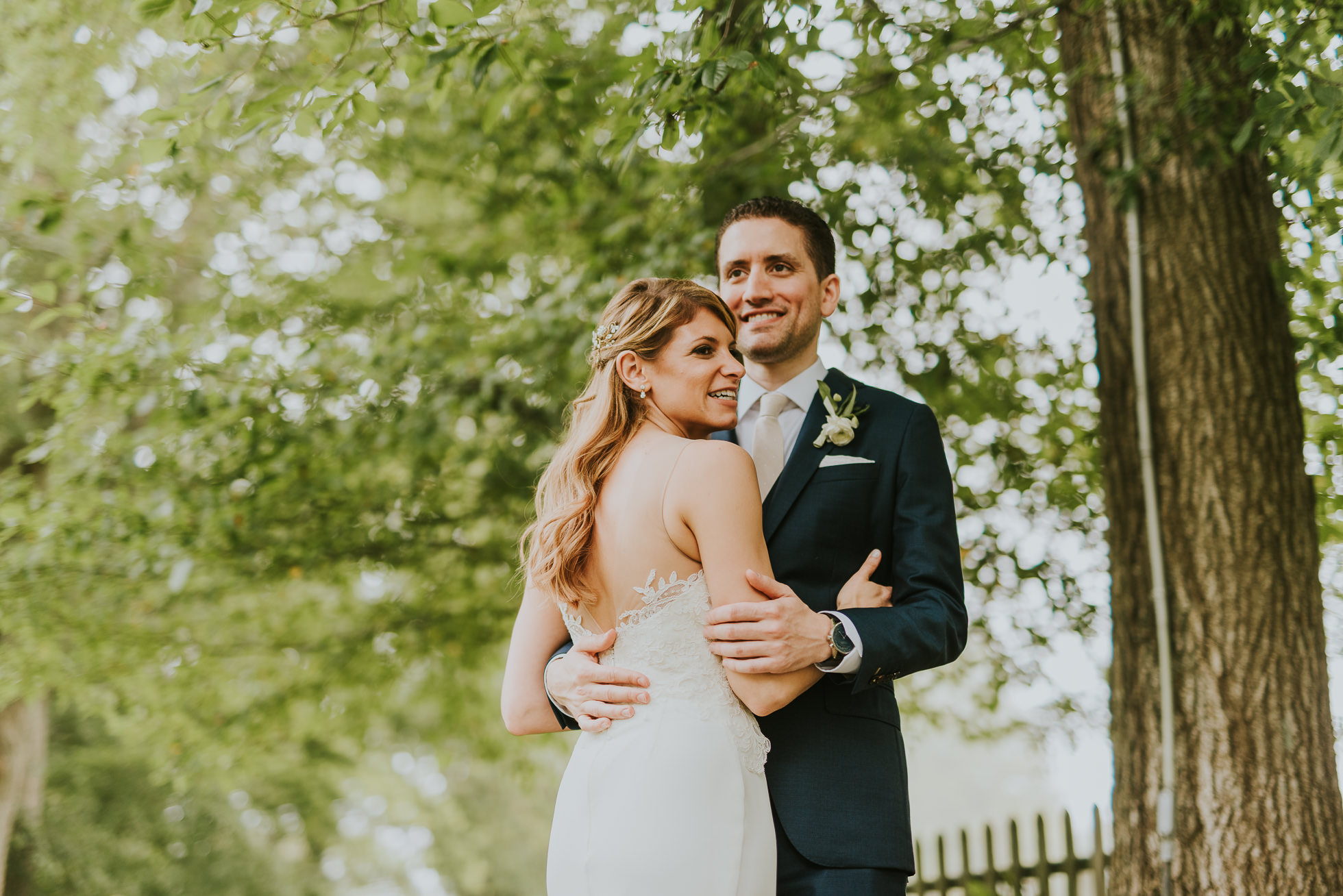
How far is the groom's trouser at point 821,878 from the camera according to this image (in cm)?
235

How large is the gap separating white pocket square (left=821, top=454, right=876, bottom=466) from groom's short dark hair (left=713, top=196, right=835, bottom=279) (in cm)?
66

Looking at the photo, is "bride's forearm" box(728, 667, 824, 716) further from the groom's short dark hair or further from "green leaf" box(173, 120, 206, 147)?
"green leaf" box(173, 120, 206, 147)

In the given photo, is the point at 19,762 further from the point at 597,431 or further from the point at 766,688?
the point at 766,688

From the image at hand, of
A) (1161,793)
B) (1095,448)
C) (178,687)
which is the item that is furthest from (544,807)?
(1161,793)

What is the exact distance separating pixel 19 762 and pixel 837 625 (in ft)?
35.8

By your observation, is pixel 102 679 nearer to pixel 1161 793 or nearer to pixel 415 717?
pixel 1161 793

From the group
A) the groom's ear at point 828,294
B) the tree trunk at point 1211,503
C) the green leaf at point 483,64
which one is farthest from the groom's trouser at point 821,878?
the green leaf at point 483,64

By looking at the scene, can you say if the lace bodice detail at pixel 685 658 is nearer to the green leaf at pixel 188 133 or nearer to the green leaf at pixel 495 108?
the green leaf at pixel 495 108

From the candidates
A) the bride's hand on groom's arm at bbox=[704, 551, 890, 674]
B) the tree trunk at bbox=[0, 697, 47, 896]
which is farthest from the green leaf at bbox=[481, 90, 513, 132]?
the tree trunk at bbox=[0, 697, 47, 896]

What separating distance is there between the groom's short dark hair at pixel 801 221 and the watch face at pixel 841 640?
3.86 ft

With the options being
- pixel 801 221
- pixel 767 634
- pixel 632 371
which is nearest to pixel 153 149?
pixel 632 371

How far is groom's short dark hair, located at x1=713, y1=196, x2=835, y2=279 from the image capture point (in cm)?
306

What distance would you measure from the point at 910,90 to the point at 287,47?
5.04 m

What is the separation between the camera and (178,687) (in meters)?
8.40
